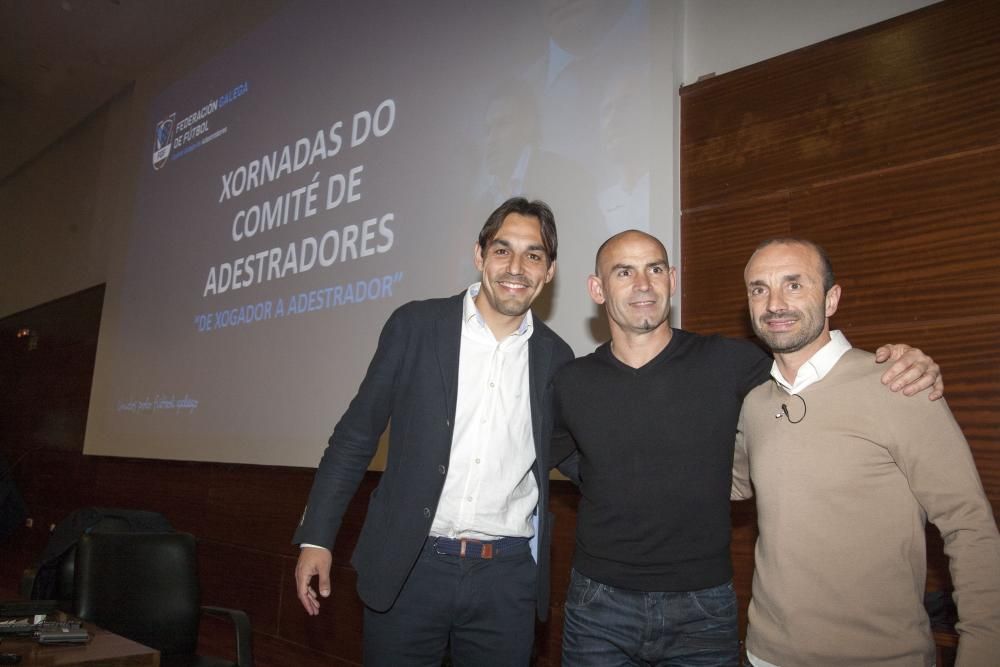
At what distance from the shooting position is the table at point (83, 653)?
166 cm

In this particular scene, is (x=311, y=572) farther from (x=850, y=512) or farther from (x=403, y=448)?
(x=850, y=512)

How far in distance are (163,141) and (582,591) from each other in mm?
5445

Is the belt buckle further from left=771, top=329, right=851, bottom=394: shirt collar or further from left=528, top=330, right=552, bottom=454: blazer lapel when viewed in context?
left=771, top=329, right=851, bottom=394: shirt collar

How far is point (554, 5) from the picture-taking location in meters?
3.15

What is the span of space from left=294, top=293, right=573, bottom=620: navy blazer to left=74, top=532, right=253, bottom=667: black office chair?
1.05m

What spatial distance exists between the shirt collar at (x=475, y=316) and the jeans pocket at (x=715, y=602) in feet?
2.74

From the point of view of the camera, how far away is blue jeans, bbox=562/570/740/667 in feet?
5.30

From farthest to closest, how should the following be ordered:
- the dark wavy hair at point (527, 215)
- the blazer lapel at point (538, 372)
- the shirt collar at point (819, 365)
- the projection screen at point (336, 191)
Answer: the projection screen at point (336, 191) → the dark wavy hair at point (527, 215) → the blazer lapel at point (538, 372) → the shirt collar at point (819, 365)

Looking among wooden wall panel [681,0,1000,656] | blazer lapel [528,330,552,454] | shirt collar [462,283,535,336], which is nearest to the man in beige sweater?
blazer lapel [528,330,552,454]

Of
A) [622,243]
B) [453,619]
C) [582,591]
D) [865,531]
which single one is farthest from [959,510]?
[453,619]

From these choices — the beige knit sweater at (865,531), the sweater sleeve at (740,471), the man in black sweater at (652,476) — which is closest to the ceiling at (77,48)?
the man in black sweater at (652,476)

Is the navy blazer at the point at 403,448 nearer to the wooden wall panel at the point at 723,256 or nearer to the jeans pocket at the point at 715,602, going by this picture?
the jeans pocket at the point at 715,602

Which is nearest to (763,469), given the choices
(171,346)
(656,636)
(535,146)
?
(656,636)

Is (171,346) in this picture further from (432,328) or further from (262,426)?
(432,328)
